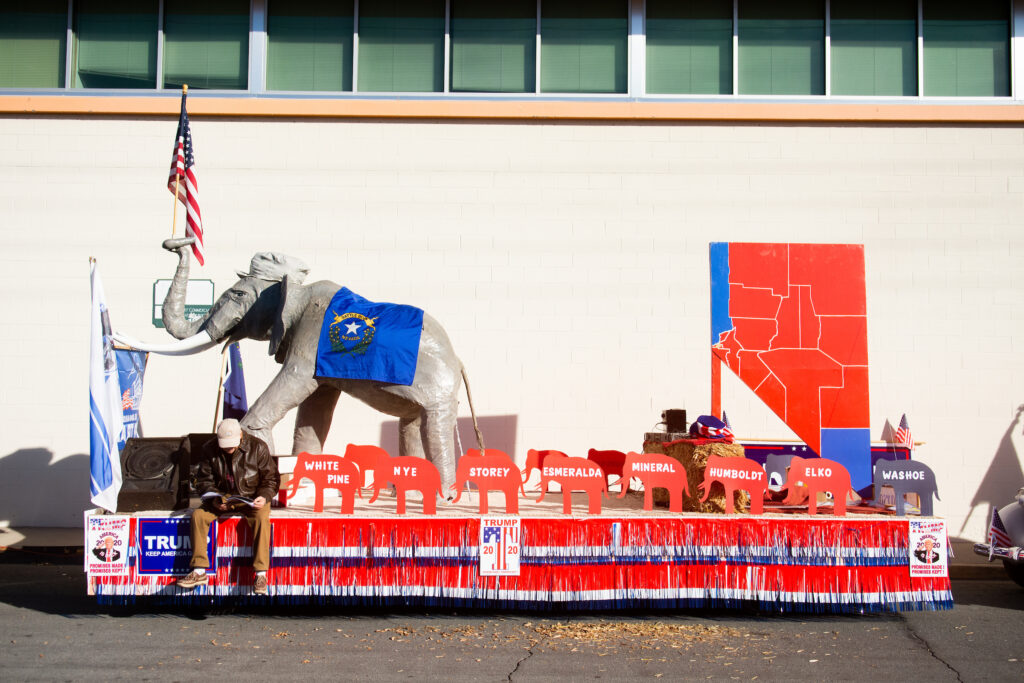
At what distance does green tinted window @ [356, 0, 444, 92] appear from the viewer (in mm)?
11234

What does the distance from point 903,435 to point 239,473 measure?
6.92 meters

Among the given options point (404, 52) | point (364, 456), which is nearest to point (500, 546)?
point (364, 456)

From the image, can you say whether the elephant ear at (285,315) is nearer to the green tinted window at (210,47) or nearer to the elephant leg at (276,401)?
the elephant leg at (276,401)

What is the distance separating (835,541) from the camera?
6699 mm

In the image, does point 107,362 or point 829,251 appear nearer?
point 107,362

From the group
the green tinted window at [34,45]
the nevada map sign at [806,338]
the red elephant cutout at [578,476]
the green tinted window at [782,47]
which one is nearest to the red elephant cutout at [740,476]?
the red elephant cutout at [578,476]

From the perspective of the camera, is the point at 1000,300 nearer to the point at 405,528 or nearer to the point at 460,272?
the point at 460,272

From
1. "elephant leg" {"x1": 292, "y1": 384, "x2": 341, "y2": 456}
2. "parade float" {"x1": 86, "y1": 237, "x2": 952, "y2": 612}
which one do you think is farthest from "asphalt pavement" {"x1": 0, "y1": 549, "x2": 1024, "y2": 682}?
"elephant leg" {"x1": 292, "y1": 384, "x2": 341, "y2": 456}

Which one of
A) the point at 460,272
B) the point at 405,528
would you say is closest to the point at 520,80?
the point at 460,272

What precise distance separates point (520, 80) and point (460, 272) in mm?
2385

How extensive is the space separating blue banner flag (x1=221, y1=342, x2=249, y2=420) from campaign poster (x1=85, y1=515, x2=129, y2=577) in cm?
259

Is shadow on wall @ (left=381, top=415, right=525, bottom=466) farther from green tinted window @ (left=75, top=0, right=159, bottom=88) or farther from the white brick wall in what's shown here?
green tinted window @ (left=75, top=0, right=159, bottom=88)

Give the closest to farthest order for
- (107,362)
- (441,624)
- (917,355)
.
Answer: (441,624), (107,362), (917,355)

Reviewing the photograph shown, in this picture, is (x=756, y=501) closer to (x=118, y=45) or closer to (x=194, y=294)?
(x=194, y=294)
